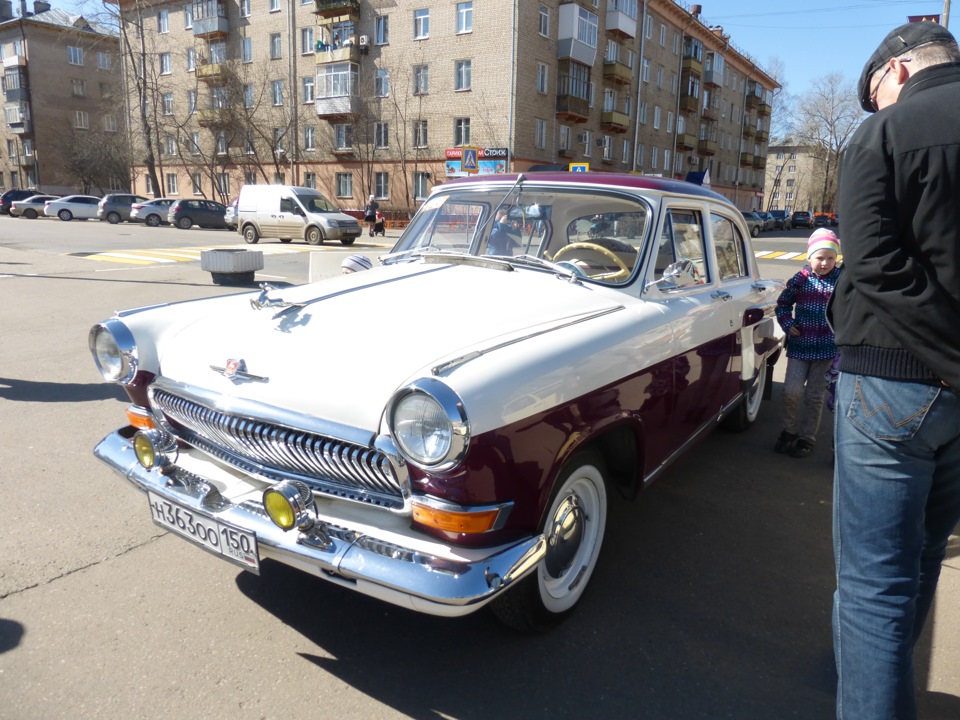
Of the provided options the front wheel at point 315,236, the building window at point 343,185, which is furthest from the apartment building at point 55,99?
the front wheel at point 315,236

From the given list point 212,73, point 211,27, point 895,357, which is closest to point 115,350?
point 895,357

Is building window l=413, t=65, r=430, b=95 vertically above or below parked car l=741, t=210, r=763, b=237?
above

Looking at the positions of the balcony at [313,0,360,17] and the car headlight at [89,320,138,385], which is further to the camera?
the balcony at [313,0,360,17]

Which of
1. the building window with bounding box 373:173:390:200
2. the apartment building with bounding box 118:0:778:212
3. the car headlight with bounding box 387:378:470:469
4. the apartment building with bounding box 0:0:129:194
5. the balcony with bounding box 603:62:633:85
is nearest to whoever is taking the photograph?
the car headlight with bounding box 387:378:470:469

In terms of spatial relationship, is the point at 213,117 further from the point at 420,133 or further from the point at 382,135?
the point at 420,133

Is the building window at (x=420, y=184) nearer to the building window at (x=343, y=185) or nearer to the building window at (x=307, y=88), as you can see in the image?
the building window at (x=343, y=185)

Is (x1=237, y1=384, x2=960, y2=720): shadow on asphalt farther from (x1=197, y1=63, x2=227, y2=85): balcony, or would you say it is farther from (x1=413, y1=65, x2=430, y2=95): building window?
(x1=197, y1=63, x2=227, y2=85): balcony

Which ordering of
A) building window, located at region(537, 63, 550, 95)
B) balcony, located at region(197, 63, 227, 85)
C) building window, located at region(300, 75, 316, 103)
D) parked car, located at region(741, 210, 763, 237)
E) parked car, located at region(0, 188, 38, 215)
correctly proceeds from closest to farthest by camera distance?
building window, located at region(537, 63, 550, 95) < building window, located at region(300, 75, 316, 103) < parked car, located at region(0, 188, 38, 215) < balcony, located at region(197, 63, 227, 85) < parked car, located at region(741, 210, 763, 237)

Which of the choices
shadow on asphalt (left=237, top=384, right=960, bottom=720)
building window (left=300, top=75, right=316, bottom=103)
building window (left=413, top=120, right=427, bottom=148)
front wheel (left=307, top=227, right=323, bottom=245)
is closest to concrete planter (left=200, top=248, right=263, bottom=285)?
shadow on asphalt (left=237, top=384, right=960, bottom=720)

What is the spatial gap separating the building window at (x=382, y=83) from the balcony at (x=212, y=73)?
10795mm

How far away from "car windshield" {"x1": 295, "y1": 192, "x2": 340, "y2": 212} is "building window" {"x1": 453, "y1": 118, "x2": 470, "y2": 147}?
44.2 feet

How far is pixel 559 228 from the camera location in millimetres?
3738

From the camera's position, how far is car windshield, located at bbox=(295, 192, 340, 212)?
23.8 m

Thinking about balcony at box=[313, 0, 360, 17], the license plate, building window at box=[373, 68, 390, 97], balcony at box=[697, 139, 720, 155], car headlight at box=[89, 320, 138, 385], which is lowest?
the license plate
